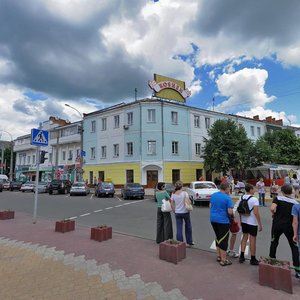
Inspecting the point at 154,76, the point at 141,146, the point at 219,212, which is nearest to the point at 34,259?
the point at 219,212

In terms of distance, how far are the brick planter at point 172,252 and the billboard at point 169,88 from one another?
1162 inches

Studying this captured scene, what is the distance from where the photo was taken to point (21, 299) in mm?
4180

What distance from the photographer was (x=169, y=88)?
35.9m

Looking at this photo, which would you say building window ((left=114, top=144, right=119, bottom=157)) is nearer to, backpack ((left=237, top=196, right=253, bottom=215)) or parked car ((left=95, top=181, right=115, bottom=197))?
parked car ((left=95, top=181, right=115, bottom=197))

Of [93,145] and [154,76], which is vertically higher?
[154,76]

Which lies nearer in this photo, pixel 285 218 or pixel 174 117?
pixel 285 218

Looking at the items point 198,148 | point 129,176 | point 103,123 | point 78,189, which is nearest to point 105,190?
point 78,189

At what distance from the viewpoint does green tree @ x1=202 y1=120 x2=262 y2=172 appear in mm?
32125

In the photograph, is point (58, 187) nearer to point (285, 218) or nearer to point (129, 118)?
point (129, 118)

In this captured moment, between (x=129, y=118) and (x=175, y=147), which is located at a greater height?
(x=129, y=118)

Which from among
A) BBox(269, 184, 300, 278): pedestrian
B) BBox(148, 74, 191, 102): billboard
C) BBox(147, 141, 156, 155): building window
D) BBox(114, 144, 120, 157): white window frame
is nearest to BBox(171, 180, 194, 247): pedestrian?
BBox(269, 184, 300, 278): pedestrian

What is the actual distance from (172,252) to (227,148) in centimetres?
2814

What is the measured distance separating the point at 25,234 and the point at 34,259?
297 centimetres

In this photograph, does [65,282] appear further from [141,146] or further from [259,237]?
[141,146]
